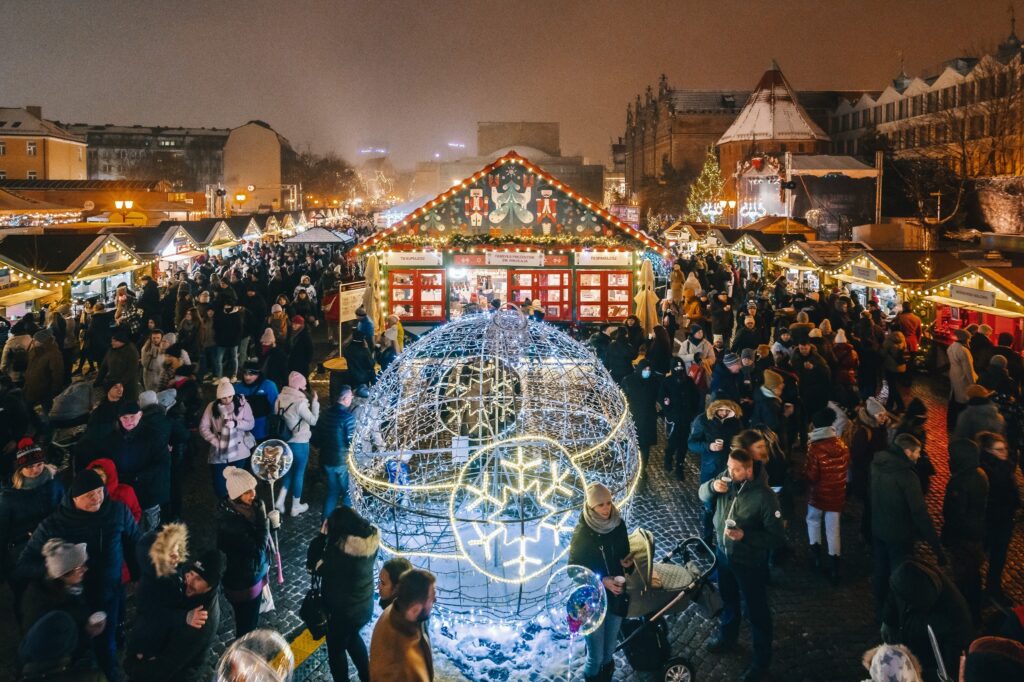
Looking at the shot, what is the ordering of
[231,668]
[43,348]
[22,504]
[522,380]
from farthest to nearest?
[43,348]
[522,380]
[22,504]
[231,668]

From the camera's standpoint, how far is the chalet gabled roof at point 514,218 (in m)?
17.8

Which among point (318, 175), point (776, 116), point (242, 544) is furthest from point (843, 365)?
point (318, 175)

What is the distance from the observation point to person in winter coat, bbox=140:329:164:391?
979 cm

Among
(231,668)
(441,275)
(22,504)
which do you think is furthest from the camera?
(441,275)

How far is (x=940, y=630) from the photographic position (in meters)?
3.88

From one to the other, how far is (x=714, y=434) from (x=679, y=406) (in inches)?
83.3

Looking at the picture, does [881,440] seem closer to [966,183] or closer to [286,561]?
[286,561]

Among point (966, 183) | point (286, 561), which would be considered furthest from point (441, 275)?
point (966, 183)

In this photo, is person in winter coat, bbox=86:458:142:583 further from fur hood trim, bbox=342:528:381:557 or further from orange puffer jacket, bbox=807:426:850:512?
orange puffer jacket, bbox=807:426:850:512

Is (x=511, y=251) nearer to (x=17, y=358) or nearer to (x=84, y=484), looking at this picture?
(x=17, y=358)

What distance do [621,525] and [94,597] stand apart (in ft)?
11.4

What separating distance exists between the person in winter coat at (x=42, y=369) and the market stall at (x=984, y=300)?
49.0 ft

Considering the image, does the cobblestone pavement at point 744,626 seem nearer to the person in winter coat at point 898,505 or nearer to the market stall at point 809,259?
the person in winter coat at point 898,505

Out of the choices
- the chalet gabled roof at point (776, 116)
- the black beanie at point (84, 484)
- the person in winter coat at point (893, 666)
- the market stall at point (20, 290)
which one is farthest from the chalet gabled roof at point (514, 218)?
the chalet gabled roof at point (776, 116)
